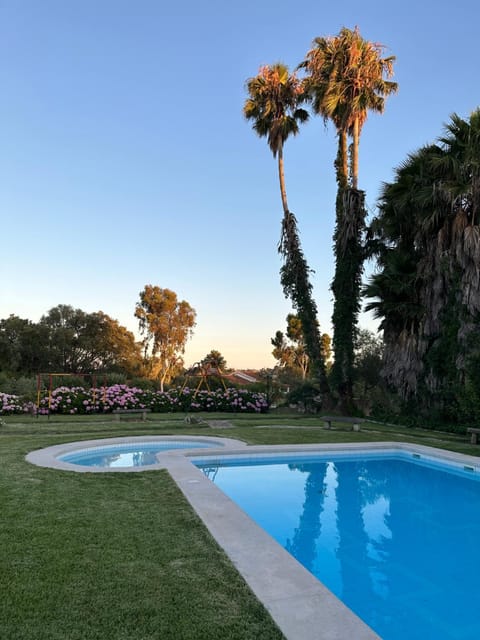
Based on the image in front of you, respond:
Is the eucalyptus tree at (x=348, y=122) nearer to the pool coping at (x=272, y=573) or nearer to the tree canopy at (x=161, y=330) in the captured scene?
the pool coping at (x=272, y=573)

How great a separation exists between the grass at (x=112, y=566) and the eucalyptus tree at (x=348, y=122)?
527 inches

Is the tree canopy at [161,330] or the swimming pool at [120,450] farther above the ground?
the tree canopy at [161,330]

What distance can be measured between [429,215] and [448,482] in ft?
31.5

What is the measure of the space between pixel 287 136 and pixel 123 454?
1624cm

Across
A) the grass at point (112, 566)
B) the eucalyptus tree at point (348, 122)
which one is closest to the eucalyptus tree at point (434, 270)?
the eucalyptus tree at point (348, 122)

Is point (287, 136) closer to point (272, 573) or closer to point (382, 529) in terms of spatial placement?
point (382, 529)

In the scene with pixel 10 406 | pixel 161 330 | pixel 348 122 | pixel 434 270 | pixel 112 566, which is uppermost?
pixel 348 122

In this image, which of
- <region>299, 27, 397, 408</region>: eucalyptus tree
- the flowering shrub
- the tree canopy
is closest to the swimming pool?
the flowering shrub

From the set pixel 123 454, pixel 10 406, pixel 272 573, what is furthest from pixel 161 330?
pixel 272 573

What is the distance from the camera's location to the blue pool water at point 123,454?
9.66 metres

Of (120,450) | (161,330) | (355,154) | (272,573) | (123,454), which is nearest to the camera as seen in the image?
(272,573)

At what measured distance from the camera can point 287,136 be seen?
20922mm

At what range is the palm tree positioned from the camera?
20312mm

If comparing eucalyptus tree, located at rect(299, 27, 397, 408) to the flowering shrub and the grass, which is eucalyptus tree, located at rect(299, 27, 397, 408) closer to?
the flowering shrub
